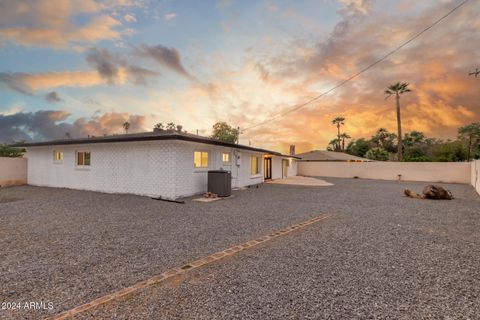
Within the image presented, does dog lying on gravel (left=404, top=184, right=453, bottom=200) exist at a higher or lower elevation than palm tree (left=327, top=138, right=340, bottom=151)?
lower

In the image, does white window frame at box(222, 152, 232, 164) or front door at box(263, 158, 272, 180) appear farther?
front door at box(263, 158, 272, 180)

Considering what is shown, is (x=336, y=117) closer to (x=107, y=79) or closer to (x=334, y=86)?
(x=334, y=86)

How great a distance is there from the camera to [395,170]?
26.0m

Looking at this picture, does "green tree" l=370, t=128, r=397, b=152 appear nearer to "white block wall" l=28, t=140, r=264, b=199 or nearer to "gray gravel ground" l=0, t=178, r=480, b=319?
"white block wall" l=28, t=140, r=264, b=199

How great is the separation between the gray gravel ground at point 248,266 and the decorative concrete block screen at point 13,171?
12.1 m

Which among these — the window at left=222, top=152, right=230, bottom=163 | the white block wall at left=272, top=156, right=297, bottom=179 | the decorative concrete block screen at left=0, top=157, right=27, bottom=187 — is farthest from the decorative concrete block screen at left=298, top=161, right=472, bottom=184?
the decorative concrete block screen at left=0, top=157, right=27, bottom=187

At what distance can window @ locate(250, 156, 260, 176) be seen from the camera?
18609mm

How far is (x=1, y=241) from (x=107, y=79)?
436 inches

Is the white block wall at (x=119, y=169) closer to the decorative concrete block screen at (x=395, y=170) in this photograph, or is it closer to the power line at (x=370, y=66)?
the power line at (x=370, y=66)

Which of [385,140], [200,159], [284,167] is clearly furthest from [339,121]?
[200,159]

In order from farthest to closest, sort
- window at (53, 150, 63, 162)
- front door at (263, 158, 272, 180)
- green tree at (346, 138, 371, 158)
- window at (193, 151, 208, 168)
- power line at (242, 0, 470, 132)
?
1. green tree at (346, 138, 371, 158)
2. front door at (263, 158, 272, 180)
3. window at (53, 150, 63, 162)
4. window at (193, 151, 208, 168)
5. power line at (242, 0, 470, 132)

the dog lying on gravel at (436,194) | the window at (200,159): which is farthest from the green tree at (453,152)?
the window at (200,159)

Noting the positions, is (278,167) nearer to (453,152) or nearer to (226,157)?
(226,157)

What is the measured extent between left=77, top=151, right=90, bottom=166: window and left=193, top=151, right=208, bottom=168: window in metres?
6.90
